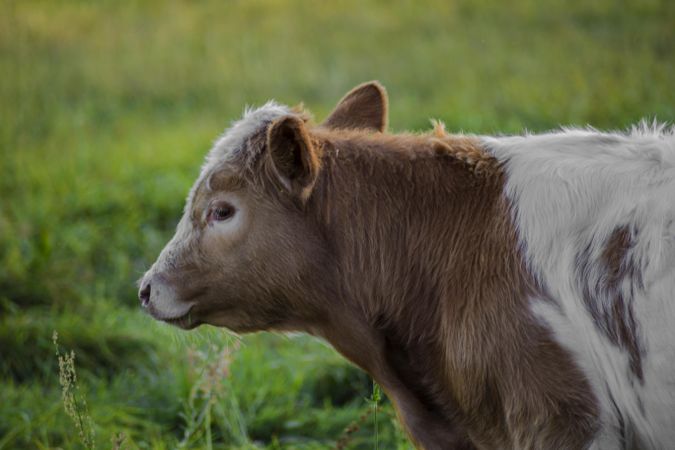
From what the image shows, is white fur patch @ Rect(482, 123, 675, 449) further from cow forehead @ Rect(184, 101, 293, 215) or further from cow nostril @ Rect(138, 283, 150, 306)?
cow nostril @ Rect(138, 283, 150, 306)

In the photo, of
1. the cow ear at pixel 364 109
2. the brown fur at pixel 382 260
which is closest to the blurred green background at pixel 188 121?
the brown fur at pixel 382 260

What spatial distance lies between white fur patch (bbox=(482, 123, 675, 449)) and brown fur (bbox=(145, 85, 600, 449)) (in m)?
0.14

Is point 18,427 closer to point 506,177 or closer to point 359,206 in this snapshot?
point 359,206

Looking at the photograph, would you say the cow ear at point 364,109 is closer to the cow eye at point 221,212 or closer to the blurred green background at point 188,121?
the cow eye at point 221,212

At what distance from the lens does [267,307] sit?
4453 mm

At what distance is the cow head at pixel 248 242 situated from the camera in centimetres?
433

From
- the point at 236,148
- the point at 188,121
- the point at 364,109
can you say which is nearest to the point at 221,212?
the point at 236,148

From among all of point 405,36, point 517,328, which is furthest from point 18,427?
point 405,36

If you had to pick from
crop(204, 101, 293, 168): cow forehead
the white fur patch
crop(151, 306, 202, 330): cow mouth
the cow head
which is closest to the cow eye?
the cow head

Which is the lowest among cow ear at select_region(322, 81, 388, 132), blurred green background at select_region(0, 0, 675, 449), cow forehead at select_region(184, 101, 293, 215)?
blurred green background at select_region(0, 0, 675, 449)

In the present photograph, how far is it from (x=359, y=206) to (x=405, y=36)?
8850 millimetres

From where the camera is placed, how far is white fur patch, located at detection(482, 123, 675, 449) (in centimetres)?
359

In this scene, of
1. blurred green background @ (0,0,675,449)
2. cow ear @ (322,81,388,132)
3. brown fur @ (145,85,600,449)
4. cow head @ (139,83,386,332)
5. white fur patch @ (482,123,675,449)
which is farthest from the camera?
blurred green background @ (0,0,675,449)

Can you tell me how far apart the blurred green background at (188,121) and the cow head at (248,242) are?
497mm
